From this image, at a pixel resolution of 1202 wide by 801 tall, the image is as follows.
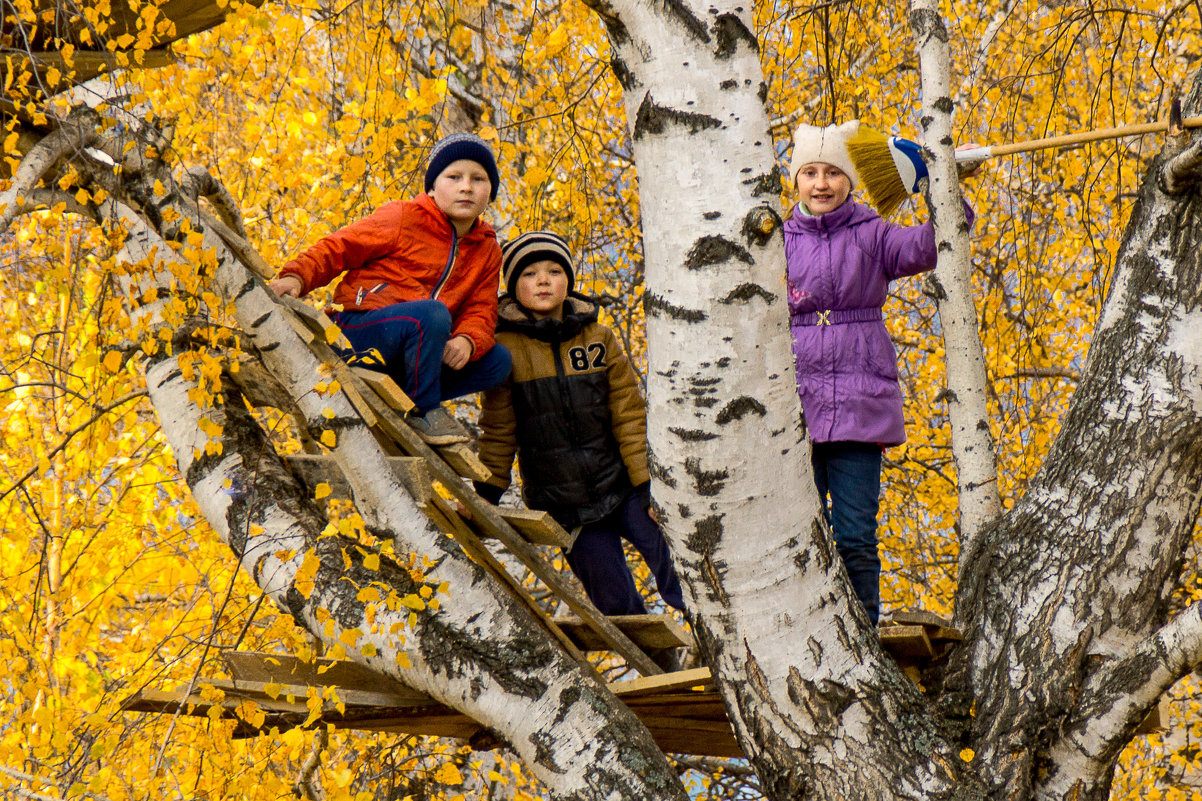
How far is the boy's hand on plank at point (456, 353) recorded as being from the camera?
10.3 ft

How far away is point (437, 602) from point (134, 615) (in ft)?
18.4

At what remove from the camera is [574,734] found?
2.34 metres

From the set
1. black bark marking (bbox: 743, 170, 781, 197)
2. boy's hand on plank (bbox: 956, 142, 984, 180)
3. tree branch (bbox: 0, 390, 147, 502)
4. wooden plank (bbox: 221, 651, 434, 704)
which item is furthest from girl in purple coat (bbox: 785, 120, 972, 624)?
tree branch (bbox: 0, 390, 147, 502)

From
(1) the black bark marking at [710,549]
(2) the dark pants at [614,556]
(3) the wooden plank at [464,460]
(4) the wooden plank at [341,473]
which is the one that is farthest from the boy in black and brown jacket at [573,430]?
(1) the black bark marking at [710,549]

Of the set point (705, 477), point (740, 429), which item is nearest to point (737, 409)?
point (740, 429)

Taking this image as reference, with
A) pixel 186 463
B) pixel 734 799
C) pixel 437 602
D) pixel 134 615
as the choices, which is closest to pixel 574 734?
pixel 437 602

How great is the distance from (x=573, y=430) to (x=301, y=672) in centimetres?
107

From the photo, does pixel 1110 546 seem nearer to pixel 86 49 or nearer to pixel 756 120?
pixel 756 120

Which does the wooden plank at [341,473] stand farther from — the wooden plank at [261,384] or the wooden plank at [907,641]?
the wooden plank at [907,641]

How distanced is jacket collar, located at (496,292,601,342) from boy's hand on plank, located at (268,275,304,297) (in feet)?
2.45

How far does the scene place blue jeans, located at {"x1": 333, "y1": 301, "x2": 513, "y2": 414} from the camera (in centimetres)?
307

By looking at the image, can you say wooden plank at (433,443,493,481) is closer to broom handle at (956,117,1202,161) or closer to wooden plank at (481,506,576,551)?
wooden plank at (481,506,576,551)

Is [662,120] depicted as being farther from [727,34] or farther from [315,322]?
[315,322]

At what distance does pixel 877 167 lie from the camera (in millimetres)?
3191
